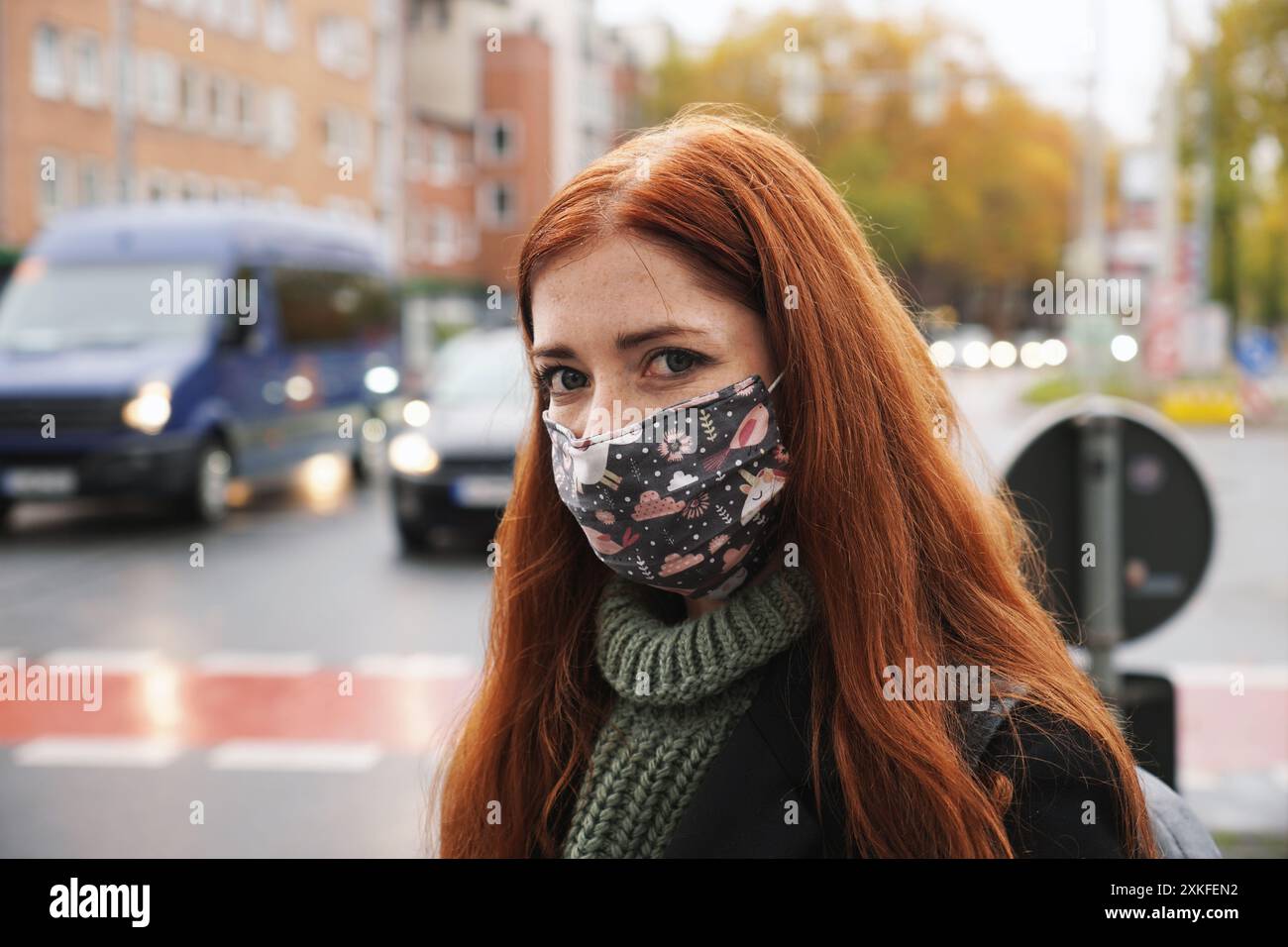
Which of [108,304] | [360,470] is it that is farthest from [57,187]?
[108,304]

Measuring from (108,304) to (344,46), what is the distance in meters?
32.8

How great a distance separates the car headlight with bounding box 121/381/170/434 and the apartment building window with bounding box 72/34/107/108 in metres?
→ 22.5

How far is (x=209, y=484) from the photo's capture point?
43.0 feet

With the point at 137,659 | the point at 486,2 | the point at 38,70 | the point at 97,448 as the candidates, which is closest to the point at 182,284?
the point at 97,448

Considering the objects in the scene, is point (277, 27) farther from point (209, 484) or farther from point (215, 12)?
point (209, 484)

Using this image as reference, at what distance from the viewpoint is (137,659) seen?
7.90 meters

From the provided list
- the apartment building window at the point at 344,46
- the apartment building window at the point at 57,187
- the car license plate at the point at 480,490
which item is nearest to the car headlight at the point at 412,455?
the car license plate at the point at 480,490

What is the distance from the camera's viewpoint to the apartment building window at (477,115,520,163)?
54.2 meters

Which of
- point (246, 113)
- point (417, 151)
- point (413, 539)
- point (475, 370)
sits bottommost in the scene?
point (413, 539)

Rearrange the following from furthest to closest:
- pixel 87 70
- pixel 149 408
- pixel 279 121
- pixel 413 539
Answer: pixel 279 121
pixel 87 70
pixel 149 408
pixel 413 539

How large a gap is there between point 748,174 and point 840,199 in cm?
18

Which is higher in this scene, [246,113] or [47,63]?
[246,113]

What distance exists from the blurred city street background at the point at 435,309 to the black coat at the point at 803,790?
806 millimetres
